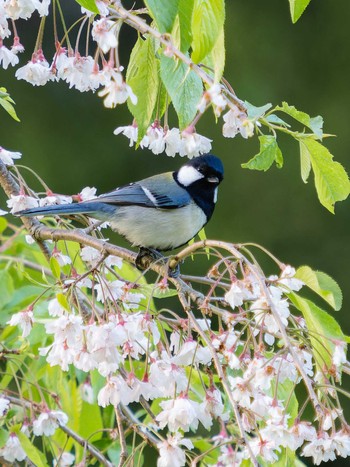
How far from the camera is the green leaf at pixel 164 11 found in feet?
3.57

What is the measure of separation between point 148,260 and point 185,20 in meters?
0.85

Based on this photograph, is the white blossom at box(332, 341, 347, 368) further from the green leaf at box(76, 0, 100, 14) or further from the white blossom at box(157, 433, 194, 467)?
the green leaf at box(76, 0, 100, 14)

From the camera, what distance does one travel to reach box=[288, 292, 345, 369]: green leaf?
125 cm

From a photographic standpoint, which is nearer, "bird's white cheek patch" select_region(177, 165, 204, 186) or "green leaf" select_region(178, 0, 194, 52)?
"green leaf" select_region(178, 0, 194, 52)

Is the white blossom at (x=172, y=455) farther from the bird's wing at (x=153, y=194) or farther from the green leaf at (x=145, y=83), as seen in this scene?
the bird's wing at (x=153, y=194)

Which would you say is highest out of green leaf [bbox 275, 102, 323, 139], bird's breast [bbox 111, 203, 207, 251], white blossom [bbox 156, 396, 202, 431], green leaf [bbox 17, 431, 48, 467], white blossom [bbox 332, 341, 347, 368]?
green leaf [bbox 275, 102, 323, 139]

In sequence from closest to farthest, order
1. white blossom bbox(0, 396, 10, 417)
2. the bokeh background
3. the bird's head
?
white blossom bbox(0, 396, 10, 417) < the bird's head < the bokeh background

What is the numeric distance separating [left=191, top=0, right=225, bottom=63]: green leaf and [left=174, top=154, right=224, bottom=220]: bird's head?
129 centimetres

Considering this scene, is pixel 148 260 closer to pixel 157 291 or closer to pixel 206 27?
pixel 157 291

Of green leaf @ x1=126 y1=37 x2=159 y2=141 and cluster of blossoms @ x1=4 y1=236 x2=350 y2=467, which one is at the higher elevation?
green leaf @ x1=126 y1=37 x2=159 y2=141

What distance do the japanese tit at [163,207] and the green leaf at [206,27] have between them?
3.28 feet

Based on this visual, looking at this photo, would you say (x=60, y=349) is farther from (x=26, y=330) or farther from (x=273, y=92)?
(x=273, y=92)

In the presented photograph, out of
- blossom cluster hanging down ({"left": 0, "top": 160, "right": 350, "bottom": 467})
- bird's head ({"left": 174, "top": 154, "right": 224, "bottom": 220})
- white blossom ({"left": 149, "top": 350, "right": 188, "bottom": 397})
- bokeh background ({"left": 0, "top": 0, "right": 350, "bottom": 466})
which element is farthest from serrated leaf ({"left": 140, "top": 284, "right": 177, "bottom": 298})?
bokeh background ({"left": 0, "top": 0, "right": 350, "bottom": 466})

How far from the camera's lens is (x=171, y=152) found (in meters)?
1.74
